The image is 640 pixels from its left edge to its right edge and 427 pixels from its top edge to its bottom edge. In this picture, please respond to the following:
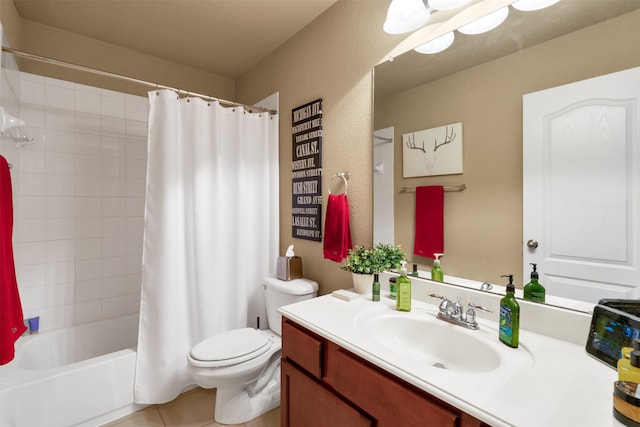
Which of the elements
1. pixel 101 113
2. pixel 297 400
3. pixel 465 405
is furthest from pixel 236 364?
pixel 101 113

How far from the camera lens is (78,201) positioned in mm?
2213

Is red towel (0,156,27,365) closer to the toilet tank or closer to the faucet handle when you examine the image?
the toilet tank

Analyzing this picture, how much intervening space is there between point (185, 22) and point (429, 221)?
6.75ft

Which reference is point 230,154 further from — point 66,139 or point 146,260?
point 66,139

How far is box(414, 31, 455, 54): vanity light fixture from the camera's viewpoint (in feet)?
4.33

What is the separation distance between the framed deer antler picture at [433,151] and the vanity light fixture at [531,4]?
456 millimetres

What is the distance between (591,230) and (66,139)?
3037 mm

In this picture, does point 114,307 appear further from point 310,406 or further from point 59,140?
point 310,406

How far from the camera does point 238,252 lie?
6.91ft

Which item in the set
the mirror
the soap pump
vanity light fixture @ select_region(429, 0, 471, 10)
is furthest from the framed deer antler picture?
the soap pump

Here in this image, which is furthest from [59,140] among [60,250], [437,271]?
[437,271]

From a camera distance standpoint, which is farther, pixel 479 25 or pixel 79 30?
pixel 79 30

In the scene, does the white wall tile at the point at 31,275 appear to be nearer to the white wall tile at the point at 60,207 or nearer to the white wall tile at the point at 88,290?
the white wall tile at the point at 88,290

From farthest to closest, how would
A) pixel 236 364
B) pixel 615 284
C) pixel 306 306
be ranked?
pixel 236 364 → pixel 306 306 → pixel 615 284
